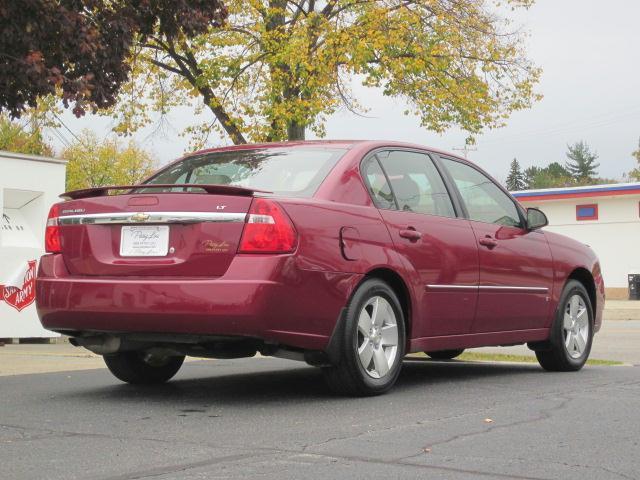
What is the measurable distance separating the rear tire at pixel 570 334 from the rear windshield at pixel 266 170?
275 centimetres

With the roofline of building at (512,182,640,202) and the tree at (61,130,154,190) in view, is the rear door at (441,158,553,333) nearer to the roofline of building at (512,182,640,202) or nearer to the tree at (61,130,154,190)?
the roofline of building at (512,182,640,202)

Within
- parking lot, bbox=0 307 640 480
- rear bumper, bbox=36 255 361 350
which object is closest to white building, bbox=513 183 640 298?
parking lot, bbox=0 307 640 480

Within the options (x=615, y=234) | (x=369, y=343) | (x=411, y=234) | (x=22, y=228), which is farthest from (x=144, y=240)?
(x=615, y=234)

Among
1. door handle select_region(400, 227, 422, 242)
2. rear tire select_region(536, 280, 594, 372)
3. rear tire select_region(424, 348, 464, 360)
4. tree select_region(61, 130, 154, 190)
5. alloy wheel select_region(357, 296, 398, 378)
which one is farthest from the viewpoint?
tree select_region(61, 130, 154, 190)

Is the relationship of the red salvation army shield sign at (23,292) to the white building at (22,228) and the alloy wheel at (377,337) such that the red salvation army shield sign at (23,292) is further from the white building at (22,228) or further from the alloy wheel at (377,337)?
the alloy wheel at (377,337)

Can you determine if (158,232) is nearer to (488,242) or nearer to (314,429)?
(314,429)

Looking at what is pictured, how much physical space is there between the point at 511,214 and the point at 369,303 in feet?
7.21

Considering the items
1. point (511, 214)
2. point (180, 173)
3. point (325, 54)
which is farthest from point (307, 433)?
point (325, 54)

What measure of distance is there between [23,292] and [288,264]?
864 centimetres

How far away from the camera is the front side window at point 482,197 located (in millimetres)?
7941

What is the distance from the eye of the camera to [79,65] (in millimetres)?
11898

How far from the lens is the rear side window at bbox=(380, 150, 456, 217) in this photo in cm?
722

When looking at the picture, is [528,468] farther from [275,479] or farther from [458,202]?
[458,202]

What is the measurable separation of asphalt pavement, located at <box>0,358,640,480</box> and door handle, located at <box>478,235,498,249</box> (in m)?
1.00
